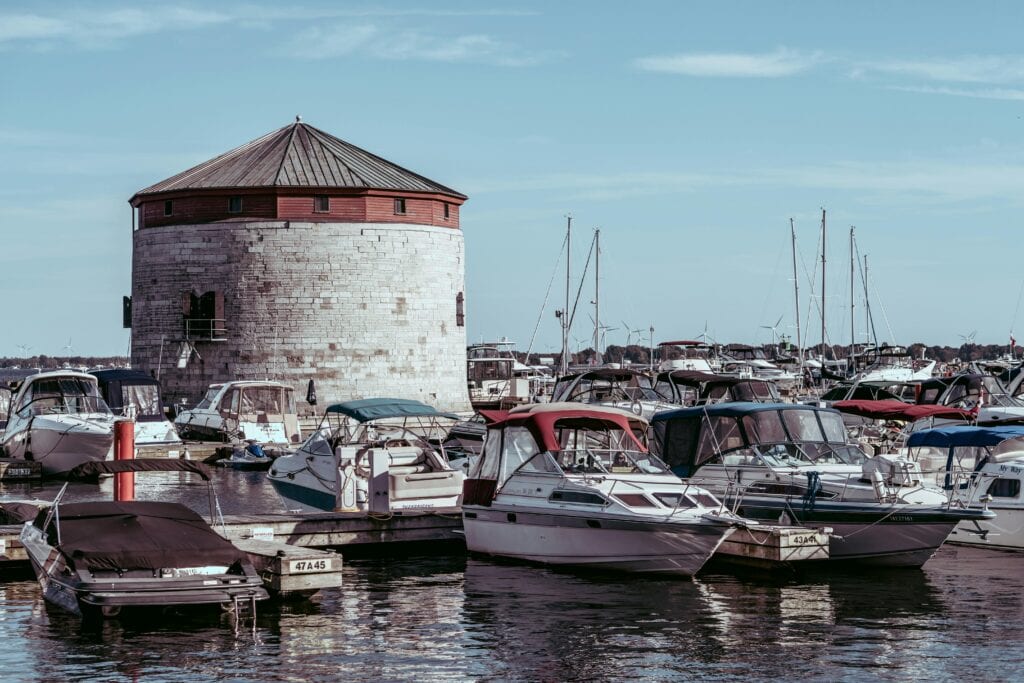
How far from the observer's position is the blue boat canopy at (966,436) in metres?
23.8

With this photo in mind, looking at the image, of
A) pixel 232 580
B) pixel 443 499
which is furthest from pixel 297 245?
pixel 232 580

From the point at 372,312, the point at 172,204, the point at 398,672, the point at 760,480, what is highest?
the point at 172,204

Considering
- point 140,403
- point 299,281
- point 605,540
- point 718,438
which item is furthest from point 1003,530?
point 299,281

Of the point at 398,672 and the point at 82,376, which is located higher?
the point at 82,376

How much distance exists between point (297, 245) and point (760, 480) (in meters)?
31.4

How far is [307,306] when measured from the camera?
50.6m

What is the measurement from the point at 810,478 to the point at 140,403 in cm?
2503

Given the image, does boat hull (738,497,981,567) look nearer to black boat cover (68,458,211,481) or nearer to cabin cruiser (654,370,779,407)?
black boat cover (68,458,211,481)

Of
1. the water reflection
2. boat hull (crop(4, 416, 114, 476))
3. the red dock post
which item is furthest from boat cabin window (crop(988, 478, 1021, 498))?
boat hull (crop(4, 416, 114, 476))

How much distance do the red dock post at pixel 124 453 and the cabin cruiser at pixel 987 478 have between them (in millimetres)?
11900

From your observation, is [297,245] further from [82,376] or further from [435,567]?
[435,567]

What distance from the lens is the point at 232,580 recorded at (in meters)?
16.1

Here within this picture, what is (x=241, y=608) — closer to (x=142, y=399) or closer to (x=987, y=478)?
(x=987, y=478)

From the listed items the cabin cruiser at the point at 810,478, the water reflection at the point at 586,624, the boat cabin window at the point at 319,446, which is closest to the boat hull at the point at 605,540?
the water reflection at the point at 586,624
